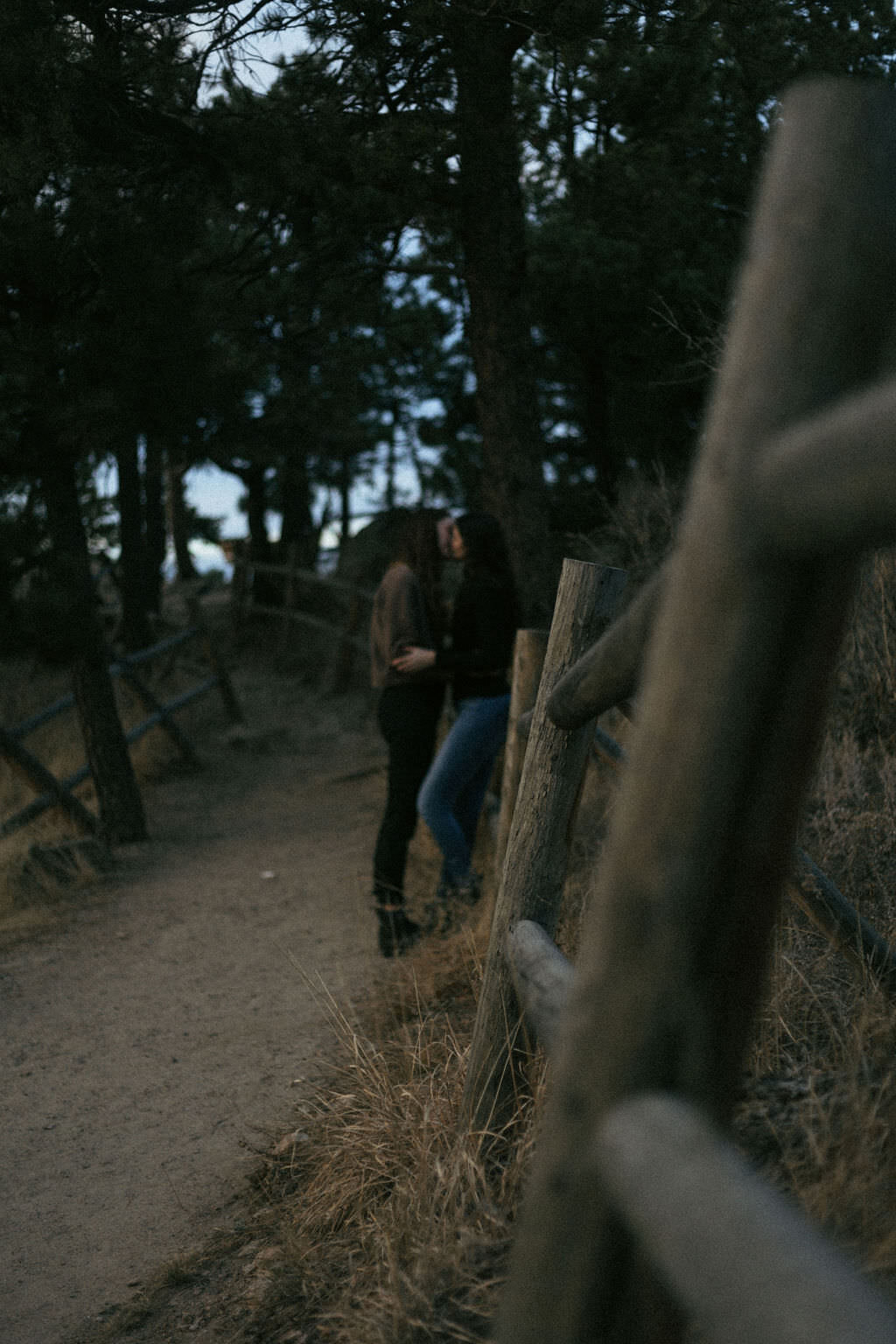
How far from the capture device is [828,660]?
1021 mm

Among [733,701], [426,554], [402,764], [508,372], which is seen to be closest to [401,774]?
[402,764]

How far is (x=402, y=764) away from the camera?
14.3 ft

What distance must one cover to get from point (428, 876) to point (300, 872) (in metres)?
0.88

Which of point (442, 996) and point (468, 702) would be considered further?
point (468, 702)

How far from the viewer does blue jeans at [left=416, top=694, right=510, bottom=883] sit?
4254mm

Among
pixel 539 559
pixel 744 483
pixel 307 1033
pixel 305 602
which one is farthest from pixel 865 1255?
pixel 305 602

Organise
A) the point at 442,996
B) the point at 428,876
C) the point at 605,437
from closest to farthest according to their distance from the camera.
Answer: the point at 442,996
the point at 428,876
the point at 605,437

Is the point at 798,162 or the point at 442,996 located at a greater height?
the point at 798,162

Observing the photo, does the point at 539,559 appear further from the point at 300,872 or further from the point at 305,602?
the point at 305,602

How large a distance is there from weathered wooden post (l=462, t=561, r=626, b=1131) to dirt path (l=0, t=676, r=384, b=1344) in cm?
86

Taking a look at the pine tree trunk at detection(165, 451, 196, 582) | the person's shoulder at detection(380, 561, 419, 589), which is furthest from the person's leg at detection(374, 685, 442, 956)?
the pine tree trunk at detection(165, 451, 196, 582)

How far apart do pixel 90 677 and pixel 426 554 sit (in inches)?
105

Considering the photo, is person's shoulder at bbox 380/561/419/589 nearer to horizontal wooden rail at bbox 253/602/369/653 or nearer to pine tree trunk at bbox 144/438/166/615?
horizontal wooden rail at bbox 253/602/369/653

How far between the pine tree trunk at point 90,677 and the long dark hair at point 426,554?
2161 mm
